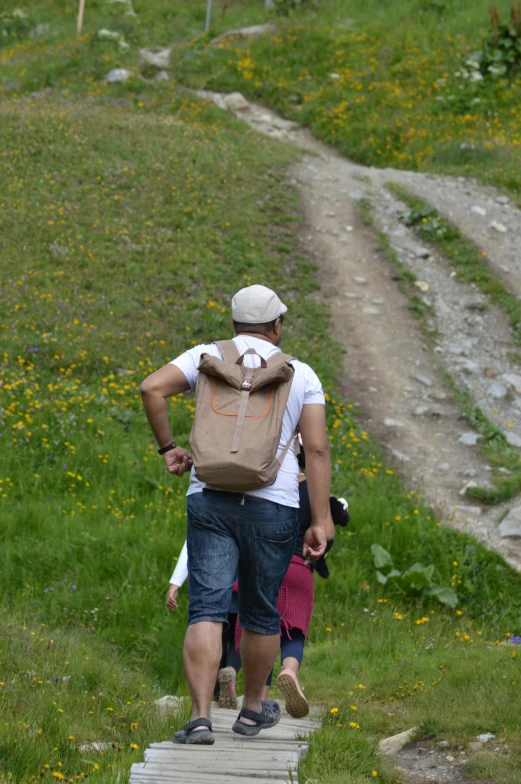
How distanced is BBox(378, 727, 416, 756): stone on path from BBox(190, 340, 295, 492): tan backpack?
1504 millimetres

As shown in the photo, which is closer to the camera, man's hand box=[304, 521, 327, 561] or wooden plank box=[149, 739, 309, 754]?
wooden plank box=[149, 739, 309, 754]

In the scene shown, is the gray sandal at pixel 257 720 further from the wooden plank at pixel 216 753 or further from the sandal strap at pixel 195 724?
the sandal strap at pixel 195 724

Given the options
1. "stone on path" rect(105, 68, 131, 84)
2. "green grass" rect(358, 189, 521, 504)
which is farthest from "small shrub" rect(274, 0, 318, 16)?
"green grass" rect(358, 189, 521, 504)

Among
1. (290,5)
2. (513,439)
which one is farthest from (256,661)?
(290,5)

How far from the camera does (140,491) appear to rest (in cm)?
900

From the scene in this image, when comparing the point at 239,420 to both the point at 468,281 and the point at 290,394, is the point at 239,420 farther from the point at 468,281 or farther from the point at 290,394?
the point at 468,281

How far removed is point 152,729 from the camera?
4336 millimetres

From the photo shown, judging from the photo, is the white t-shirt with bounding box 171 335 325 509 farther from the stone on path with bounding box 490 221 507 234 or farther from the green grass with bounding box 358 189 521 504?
the stone on path with bounding box 490 221 507 234

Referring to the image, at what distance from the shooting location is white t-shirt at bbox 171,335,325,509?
3.99m

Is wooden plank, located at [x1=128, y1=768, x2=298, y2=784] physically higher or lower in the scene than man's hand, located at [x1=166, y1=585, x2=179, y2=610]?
higher

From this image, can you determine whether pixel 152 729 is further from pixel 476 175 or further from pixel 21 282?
pixel 476 175

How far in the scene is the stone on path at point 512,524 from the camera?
355 inches

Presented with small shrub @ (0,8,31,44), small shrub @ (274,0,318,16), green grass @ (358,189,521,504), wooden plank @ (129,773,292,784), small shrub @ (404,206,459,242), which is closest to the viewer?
wooden plank @ (129,773,292,784)

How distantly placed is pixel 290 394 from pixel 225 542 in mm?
660
